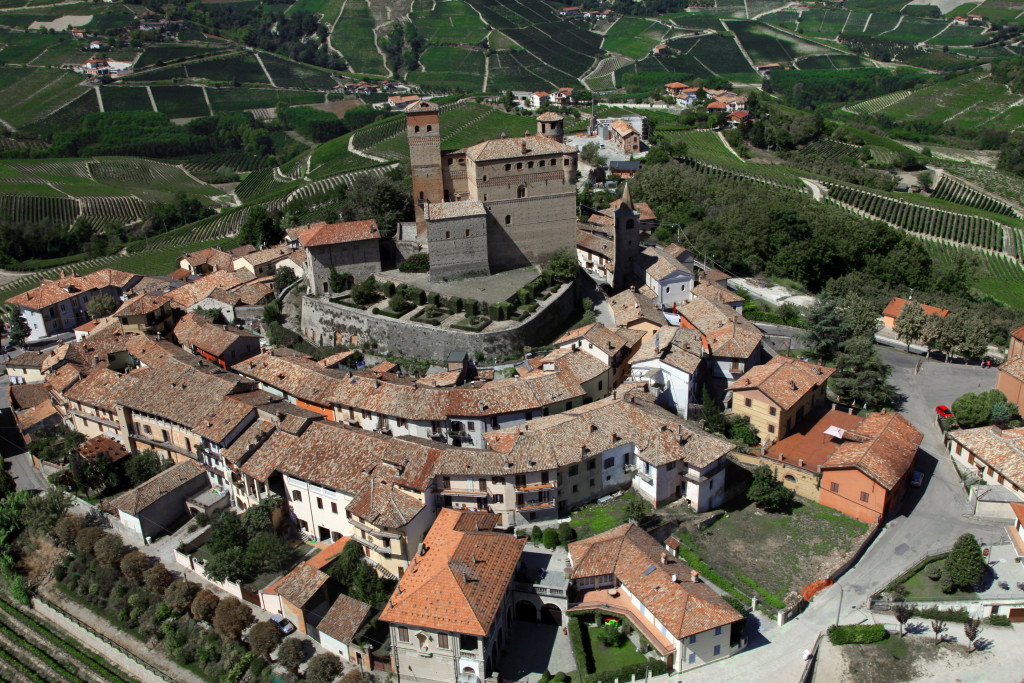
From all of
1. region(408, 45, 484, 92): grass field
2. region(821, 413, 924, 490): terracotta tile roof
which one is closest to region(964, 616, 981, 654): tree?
region(821, 413, 924, 490): terracotta tile roof

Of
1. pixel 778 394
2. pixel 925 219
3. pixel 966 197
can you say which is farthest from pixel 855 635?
pixel 966 197

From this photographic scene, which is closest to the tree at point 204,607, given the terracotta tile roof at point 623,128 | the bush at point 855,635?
the bush at point 855,635

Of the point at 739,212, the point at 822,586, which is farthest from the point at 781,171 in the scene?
the point at 822,586

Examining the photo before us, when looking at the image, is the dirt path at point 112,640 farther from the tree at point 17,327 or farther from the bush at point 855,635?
the tree at point 17,327

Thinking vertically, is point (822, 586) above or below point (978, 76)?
below

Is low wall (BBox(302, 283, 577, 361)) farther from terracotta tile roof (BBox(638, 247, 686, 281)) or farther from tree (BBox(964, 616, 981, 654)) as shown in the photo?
tree (BBox(964, 616, 981, 654))

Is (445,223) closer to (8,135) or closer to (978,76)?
(8,135)
